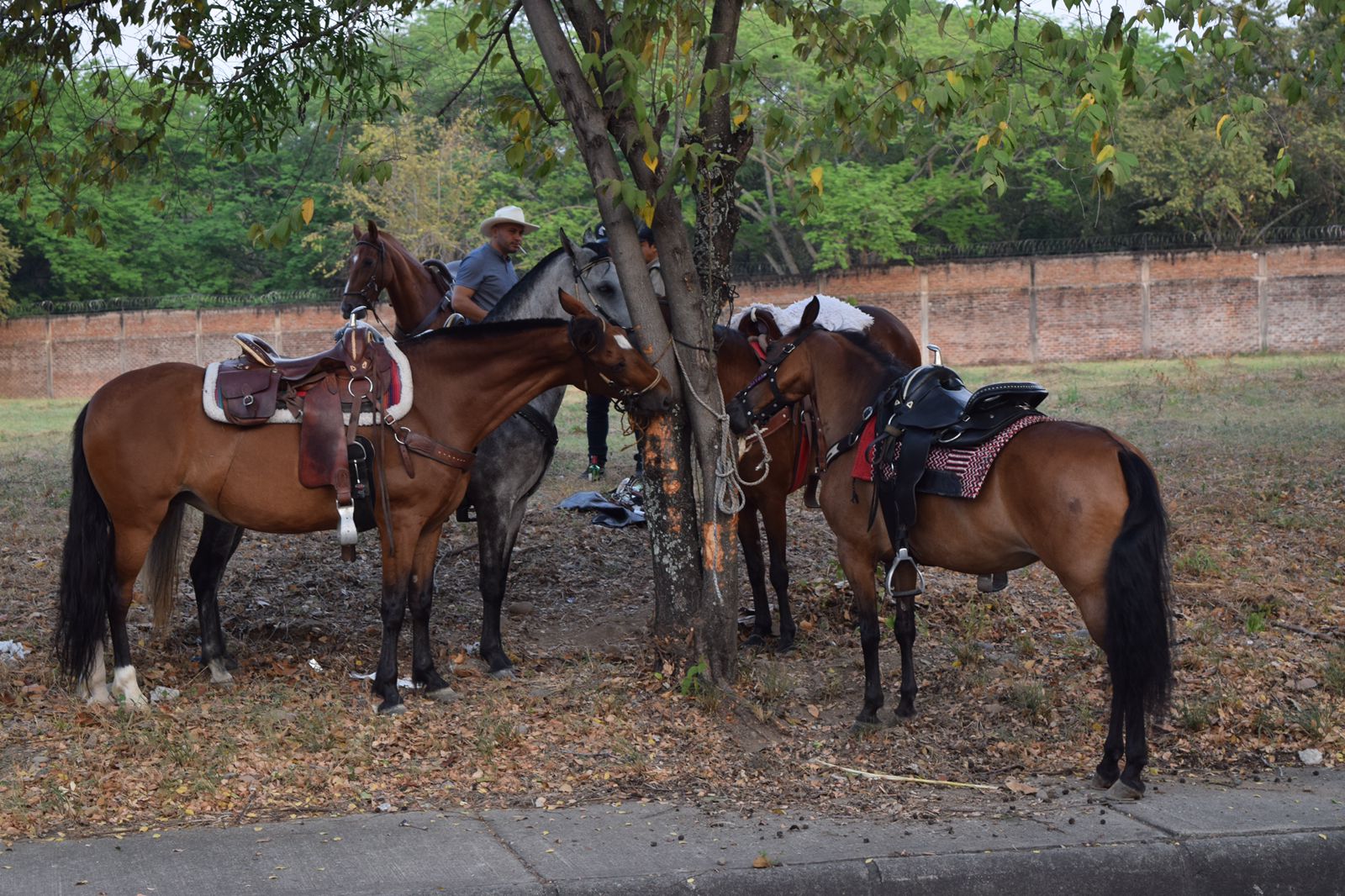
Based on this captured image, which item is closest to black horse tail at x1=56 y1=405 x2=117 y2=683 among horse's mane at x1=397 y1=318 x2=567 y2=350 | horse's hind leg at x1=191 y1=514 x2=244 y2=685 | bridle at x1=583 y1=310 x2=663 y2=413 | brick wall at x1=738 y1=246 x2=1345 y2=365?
horse's hind leg at x1=191 y1=514 x2=244 y2=685

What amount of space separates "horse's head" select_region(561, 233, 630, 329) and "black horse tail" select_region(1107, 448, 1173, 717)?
339 centimetres

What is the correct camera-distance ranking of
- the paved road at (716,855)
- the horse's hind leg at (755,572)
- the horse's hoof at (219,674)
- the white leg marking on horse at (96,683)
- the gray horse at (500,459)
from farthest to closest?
the horse's hind leg at (755,572)
the gray horse at (500,459)
the horse's hoof at (219,674)
the white leg marking on horse at (96,683)
the paved road at (716,855)

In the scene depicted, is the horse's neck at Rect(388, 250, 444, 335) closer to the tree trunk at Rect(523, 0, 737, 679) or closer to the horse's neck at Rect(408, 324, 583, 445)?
the horse's neck at Rect(408, 324, 583, 445)

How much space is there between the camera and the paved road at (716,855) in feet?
14.0

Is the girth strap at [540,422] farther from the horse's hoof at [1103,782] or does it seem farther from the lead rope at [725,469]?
the horse's hoof at [1103,782]

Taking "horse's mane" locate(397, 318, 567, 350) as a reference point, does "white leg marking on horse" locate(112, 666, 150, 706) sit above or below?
below

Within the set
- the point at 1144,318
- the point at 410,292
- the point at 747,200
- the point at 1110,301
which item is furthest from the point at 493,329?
the point at 747,200

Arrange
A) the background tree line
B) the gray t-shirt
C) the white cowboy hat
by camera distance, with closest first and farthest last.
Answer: the gray t-shirt < the white cowboy hat < the background tree line

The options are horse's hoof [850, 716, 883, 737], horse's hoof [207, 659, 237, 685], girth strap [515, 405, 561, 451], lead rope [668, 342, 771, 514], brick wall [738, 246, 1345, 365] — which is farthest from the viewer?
brick wall [738, 246, 1345, 365]

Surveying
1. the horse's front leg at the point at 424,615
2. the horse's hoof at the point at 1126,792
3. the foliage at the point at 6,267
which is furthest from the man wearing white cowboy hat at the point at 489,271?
the foliage at the point at 6,267

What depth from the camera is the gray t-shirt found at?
8.52 metres

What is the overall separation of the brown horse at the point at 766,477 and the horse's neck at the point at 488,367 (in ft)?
4.74

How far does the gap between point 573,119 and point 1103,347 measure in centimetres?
3041

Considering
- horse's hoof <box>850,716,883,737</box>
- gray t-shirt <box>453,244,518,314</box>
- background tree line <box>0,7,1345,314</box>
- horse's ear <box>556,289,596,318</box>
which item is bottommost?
horse's hoof <box>850,716,883,737</box>
